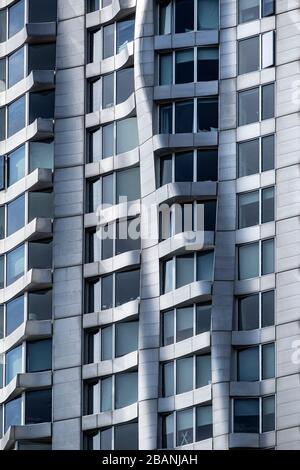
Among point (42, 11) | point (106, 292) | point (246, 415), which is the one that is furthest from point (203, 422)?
point (42, 11)

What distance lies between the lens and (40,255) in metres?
166

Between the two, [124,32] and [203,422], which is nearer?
[203,422]

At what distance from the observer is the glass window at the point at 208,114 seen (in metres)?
163

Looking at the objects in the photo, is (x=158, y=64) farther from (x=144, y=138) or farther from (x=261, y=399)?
(x=261, y=399)

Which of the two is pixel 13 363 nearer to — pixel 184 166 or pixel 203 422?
pixel 203 422

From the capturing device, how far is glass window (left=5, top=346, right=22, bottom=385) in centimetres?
16575

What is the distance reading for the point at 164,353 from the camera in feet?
530

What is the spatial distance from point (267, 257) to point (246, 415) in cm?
652

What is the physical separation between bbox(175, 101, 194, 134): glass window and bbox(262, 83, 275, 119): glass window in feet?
10.2

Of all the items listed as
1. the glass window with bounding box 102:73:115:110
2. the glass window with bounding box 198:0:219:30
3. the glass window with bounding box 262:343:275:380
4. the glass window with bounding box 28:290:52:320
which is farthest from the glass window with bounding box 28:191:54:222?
the glass window with bounding box 262:343:275:380

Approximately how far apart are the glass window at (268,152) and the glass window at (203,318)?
614cm

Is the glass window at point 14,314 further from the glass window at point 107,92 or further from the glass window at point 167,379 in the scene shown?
the glass window at point 107,92

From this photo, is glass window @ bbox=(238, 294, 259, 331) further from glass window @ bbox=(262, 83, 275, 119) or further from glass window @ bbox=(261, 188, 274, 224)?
glass window @ bbox=(262, 83, 275, 119)
